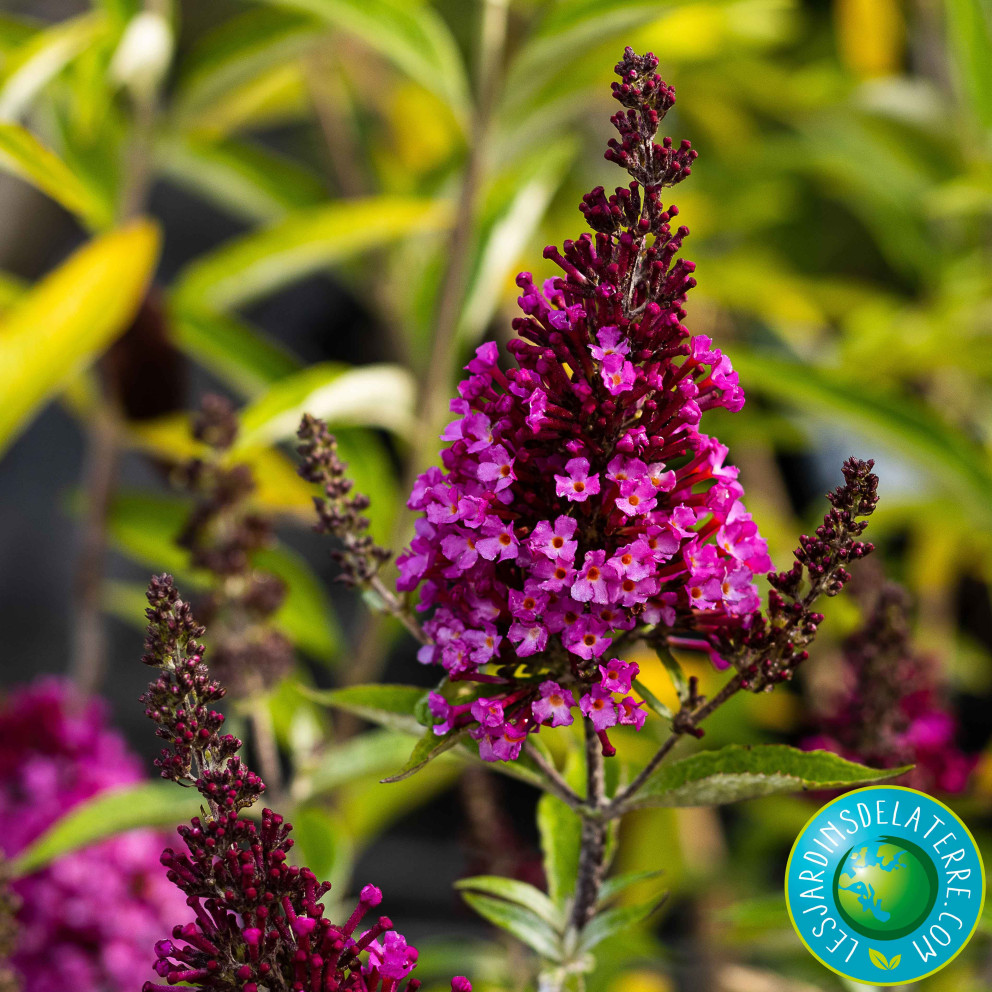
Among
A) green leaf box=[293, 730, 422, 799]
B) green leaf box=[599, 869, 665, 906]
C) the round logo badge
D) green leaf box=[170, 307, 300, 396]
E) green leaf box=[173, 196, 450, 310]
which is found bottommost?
the round logo badge

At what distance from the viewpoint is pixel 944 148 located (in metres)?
1.48

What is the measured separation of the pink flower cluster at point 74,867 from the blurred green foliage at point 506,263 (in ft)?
0.56

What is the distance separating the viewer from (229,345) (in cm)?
112

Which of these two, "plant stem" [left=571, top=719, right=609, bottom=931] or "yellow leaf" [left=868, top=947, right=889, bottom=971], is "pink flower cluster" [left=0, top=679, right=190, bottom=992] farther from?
"yellow leaf" [left=868, top=947, right=889, bottom=971]

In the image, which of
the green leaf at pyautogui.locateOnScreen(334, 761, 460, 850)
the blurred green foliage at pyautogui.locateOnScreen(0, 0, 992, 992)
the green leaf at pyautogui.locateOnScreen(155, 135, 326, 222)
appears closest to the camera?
the blurred green foliage at pyautogui.locateOnScreen(0, 0, 992, 992)

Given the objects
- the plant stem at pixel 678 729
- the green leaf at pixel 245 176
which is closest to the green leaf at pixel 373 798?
the plant stem at pixel 678 729

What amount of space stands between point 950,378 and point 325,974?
1.39m

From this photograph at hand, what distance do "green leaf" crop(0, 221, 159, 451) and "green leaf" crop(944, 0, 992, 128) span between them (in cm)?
91

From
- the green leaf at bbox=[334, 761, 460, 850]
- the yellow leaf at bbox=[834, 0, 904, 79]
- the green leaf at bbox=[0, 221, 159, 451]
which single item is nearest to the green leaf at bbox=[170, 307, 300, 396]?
the green leaf at bbox=[0, 221, 159, 451]

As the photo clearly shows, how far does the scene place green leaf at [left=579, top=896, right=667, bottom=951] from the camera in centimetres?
48

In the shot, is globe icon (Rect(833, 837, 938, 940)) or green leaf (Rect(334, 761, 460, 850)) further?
green leaf (Rect(334, 761, 460, 850))

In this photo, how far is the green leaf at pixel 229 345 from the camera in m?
1.11

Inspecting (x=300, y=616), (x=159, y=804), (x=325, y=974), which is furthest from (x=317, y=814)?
(x=325, y=974)

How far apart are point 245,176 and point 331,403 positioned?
59 centimetres
